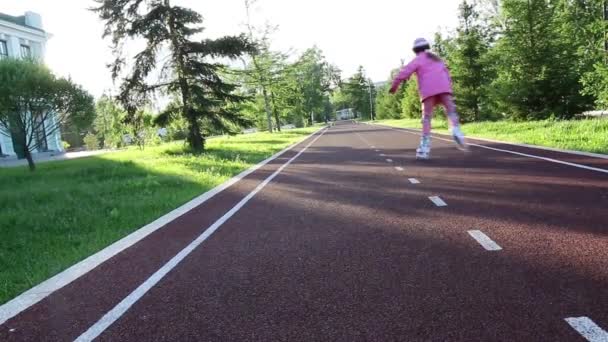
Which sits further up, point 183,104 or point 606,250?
point 183,104

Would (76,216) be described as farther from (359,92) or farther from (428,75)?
(359,92)

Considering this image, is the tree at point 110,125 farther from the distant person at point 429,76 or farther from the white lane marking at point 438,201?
the white lane marking at point 438,201

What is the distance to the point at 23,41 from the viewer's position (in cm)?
4725

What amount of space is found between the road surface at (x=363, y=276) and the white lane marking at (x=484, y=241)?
0.02 metres

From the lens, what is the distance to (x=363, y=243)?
17.4 ft

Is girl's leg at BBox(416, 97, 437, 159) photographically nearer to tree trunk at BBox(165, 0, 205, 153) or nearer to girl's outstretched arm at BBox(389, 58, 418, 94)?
girl's outstretched arm at BBox(389, 58, 418, 94)

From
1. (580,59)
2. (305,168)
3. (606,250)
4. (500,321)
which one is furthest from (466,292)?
(580,59)

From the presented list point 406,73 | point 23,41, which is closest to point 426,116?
point 406,73

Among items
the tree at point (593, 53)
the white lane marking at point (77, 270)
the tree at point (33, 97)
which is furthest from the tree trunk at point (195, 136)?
the tree at point (593, 53)

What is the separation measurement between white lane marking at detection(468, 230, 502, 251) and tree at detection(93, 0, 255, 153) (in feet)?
66.4

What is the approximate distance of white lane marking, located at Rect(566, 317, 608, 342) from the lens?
8.84ft

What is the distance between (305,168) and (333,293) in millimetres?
10944

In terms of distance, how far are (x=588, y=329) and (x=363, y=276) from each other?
179cm

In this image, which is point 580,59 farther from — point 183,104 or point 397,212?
point 397,212
